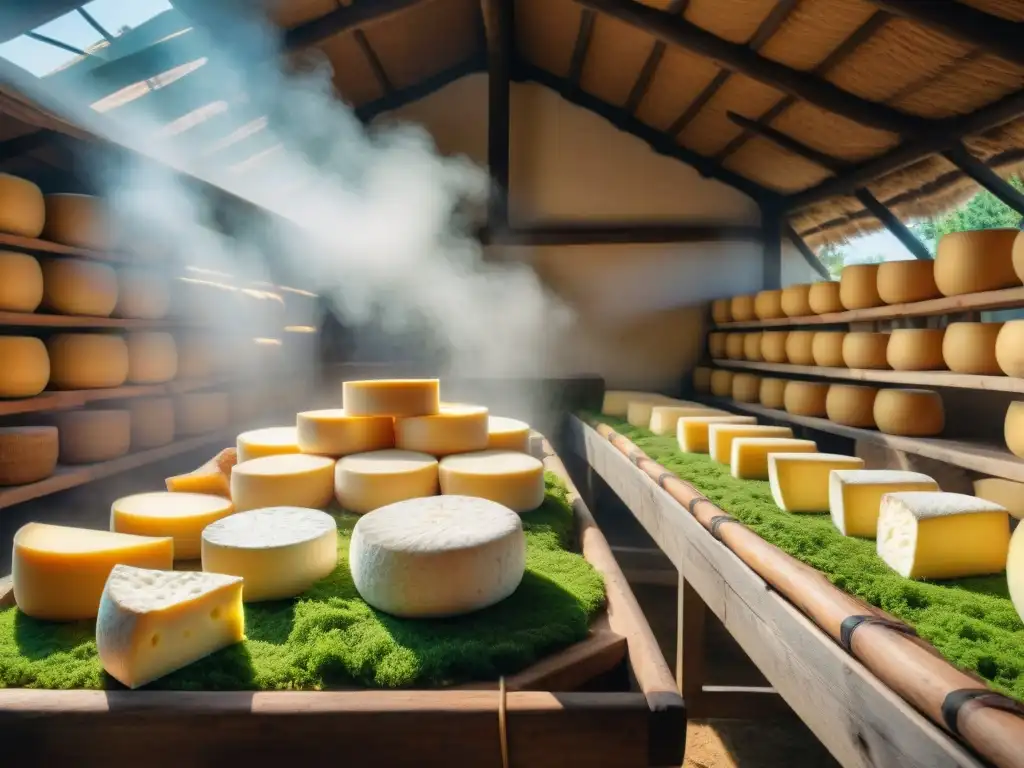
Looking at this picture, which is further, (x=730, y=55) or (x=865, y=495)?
(x=730, y=55)

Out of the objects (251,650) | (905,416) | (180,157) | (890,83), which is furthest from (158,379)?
(890,83)

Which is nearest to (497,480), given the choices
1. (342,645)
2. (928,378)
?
(342,645)

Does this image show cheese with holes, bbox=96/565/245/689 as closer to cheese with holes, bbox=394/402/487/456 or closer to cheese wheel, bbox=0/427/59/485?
cheese with holes, bbox=394/402/487/456

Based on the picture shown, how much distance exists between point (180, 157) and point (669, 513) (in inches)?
148

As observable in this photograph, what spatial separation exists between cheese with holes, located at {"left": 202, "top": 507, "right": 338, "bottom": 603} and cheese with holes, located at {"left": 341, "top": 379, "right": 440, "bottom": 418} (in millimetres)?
933

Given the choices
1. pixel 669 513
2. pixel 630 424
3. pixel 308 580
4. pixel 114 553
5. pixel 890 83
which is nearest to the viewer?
pixel 114 553

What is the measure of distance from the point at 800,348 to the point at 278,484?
4.12m

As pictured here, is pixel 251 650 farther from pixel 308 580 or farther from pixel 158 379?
pixel 158 379

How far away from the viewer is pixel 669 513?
2936mm

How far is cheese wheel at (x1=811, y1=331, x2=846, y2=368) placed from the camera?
4430 mm

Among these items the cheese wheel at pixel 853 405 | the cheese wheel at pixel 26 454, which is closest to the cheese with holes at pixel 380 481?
the cheese wheel at pixel 26 454

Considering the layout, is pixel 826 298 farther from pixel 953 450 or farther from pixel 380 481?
pixel 380 481

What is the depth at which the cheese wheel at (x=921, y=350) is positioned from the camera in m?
3.49

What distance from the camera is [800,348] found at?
194 inches
